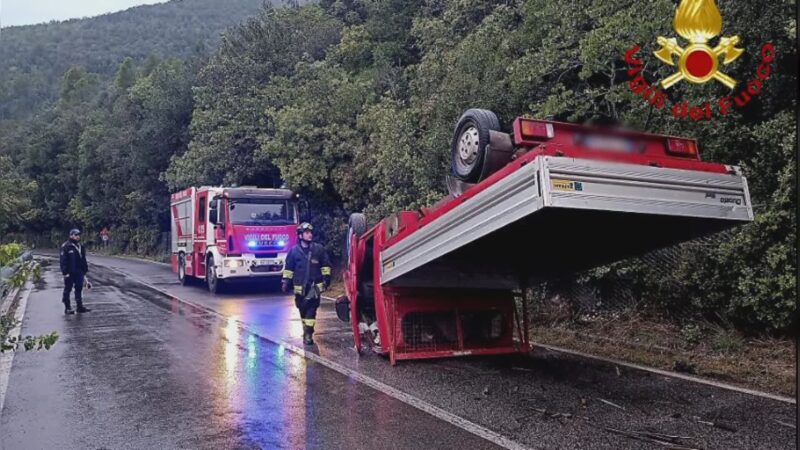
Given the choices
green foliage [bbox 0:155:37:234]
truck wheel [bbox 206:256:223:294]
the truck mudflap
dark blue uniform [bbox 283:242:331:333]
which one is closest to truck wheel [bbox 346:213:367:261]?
dark blue uniform [bbox 283:242:331:333]

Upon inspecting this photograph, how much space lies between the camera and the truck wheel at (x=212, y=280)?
16656mm

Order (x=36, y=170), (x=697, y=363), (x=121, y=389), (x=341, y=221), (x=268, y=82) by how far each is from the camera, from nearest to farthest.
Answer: (x=121, y=389)
(x=697, y=363)
(x=341, y=221)
(x=268, y=82)
(x=36, y=170)

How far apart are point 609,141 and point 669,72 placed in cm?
392

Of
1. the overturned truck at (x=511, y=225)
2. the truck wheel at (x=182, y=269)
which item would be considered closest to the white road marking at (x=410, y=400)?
the overturned truck at (x=511, y=225)

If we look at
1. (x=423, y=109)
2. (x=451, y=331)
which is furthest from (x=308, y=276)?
(x=423, y=109)

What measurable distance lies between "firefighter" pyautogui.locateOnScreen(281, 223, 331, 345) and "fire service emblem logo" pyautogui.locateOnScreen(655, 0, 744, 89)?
497 centimetres

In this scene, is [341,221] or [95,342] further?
[341,221]

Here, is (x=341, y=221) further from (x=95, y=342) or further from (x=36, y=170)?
(x=36, y=170)

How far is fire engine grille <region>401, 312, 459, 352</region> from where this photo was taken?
7566 millimetres

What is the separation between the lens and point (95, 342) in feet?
31.2

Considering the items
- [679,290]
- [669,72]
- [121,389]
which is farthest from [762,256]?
[121,389]

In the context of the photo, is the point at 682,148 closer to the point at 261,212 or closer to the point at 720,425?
the point at 720,425

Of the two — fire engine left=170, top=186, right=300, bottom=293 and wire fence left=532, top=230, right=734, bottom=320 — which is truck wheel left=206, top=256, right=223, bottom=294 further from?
wire fence left=532, top=230, right=734, bottom=320

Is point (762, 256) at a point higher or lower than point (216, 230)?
lower
